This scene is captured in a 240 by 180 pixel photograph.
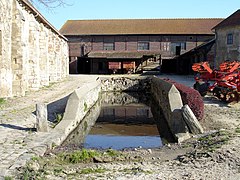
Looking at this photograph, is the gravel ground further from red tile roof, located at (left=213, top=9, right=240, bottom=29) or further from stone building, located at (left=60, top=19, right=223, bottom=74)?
stone building, located at (left=60, top=19, right=223, bottom=74)

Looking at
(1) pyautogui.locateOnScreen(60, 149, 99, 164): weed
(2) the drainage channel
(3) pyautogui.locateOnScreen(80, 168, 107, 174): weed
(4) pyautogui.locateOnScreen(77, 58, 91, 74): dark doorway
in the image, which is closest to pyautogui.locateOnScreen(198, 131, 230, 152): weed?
(2) the drainage channel

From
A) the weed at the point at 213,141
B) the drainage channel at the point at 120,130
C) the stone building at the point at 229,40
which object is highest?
the stone building at the point at 229,40

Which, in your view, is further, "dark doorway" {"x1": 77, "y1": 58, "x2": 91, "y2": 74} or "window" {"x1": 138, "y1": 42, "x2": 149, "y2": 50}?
"dark doorway" {"x1": 77, "y1": 58, "x2": 91, "y2": 74}

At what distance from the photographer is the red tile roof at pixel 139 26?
1989 inches

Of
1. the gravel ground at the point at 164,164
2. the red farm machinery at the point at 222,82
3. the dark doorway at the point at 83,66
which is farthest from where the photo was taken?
the dark doorway at the point at 83,66

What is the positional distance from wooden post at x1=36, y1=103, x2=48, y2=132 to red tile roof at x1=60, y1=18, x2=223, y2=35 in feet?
136

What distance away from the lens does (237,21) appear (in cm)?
3544

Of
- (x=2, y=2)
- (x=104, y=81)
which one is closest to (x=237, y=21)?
(x=104, y=81)

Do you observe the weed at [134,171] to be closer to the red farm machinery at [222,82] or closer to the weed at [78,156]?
the weed at [78,156]

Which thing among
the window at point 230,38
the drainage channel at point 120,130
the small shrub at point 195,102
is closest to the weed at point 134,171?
the drainage channel at point 120,130

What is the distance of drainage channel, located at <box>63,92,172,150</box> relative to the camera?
36.2 feet

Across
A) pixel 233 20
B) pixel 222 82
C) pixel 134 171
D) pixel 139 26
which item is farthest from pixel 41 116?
pixel 139 26

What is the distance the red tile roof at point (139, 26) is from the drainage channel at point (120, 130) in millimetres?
32392

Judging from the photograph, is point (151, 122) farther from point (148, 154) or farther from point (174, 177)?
point (174, 177)
